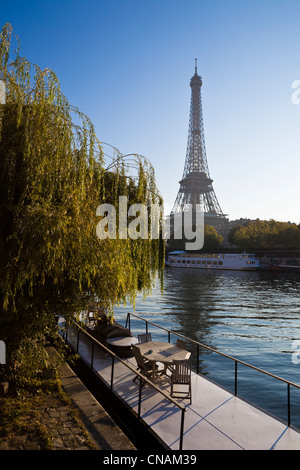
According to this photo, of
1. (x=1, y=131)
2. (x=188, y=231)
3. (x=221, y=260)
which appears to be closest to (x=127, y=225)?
(x=1, y=131)

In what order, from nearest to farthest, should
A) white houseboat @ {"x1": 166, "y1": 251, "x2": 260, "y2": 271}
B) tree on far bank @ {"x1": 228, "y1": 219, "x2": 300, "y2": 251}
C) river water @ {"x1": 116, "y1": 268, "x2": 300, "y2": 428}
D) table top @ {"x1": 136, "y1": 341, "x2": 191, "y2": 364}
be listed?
table top @ {"x1": 136, "y1": 341, "x2": 191, "y2": 364}
river water @ {"x1": 116, "y1": 268, "x2": 300, "y2": 428}
white houseboat @ {"x1": 166, "y1": 251, "x2": 260, "y2": 271}
tree on far bank @ {"x1": 228, "y1": 219, "x2": 300, "y2": 251}

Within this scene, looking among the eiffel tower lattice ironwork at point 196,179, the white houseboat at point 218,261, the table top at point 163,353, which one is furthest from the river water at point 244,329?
the eiffel tower lattice ironwork at point 196,179

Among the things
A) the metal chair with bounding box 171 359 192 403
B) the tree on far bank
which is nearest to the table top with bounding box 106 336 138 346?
the metal chair with bounding box 171 359 192 403

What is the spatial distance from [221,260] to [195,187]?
52.9 meters

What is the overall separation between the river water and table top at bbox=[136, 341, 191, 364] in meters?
1.81

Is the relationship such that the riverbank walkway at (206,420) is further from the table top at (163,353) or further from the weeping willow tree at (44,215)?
the weeping willow tree at (44,215)

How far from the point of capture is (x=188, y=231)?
108 meters

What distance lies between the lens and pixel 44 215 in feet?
19.0

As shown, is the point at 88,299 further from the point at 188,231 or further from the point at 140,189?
the point at 188,231

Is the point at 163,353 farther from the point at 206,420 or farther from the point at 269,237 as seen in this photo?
the point at 269,237

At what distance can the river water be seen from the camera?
13750 millimetres

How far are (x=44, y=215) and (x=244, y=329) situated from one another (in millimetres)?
21189

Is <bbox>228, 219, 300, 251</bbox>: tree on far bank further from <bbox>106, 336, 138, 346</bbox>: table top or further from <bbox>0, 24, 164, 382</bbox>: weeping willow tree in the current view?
<bbox>0, 24, 164, 382</bbox>: weeping willow tree

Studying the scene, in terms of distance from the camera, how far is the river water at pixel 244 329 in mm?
13750
